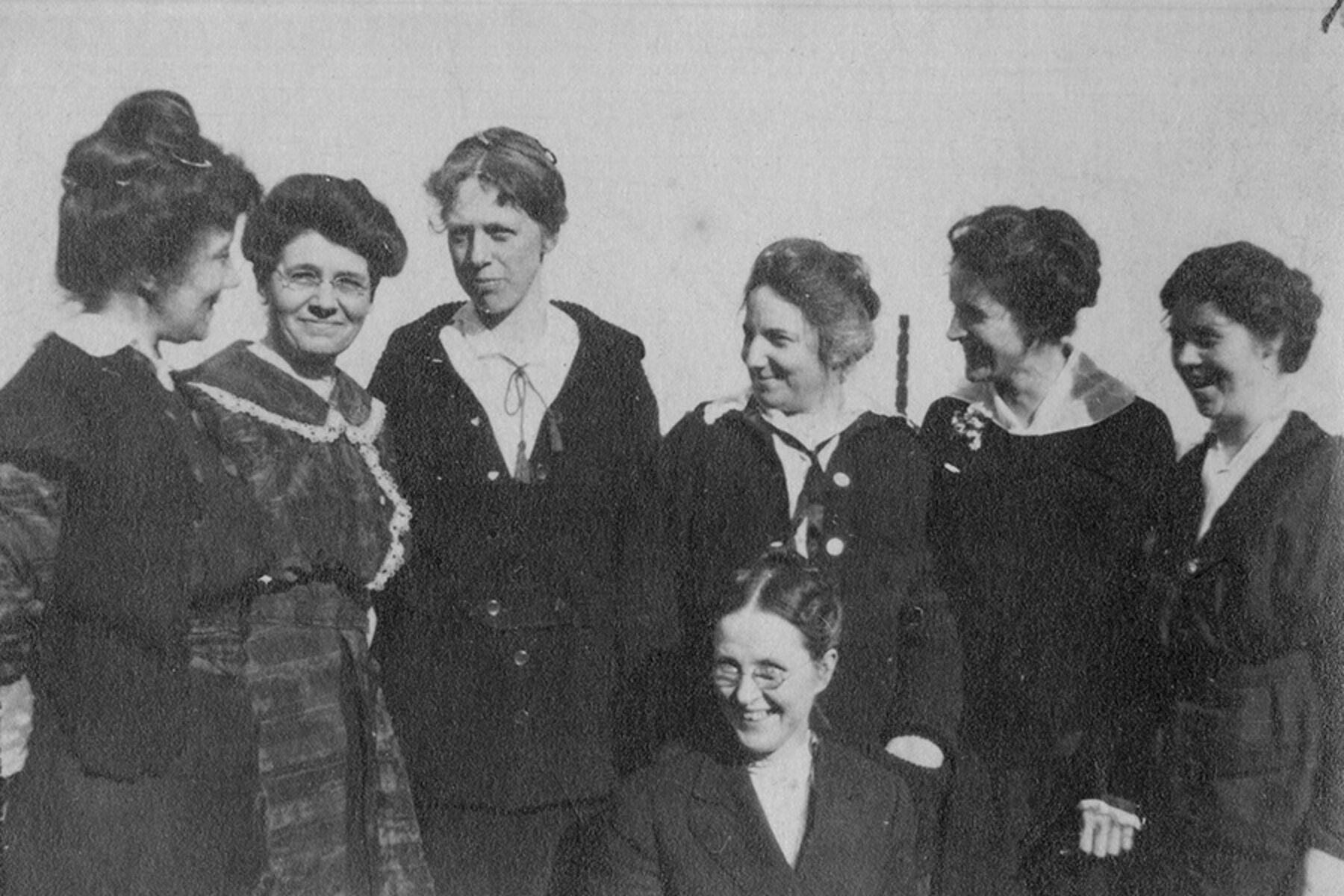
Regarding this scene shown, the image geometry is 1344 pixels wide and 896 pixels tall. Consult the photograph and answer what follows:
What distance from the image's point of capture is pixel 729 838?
6.92 feet

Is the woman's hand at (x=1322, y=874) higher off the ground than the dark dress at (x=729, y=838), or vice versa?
the dark dress at (x=729, y=838)

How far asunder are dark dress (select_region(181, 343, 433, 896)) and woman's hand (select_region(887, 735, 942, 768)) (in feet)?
2.79

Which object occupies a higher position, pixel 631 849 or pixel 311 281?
pixel 311 281

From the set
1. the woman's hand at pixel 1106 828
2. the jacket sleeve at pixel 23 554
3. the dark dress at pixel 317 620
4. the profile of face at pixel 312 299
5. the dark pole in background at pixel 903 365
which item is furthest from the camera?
the dark pole in background at pixel 903 365

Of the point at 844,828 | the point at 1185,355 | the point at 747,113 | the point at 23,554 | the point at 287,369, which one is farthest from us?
the point at 747,113

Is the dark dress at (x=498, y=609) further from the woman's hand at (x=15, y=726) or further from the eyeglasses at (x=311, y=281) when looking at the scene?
the woman's hand at (x=15, y=726)

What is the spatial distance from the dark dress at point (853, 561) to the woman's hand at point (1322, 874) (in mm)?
657

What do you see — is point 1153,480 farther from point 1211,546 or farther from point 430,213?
point 430,213

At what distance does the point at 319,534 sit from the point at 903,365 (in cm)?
109

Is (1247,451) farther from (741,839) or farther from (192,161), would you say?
(192,161)

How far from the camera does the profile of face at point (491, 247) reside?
7.99 feet

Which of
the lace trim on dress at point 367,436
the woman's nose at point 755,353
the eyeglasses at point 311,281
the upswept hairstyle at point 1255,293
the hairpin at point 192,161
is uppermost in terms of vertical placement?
the hairpin at point 192,161

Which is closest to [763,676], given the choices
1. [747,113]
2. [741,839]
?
[741,839]

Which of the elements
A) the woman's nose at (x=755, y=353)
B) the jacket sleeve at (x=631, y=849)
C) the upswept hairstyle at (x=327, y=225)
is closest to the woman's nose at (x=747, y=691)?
the jacket sleeve at (x=631, y=849)
